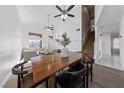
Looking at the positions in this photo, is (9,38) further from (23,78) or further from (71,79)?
(71,79)

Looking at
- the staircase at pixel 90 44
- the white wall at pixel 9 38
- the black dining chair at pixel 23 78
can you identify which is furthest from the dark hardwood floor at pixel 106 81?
the staircase at pixel 90 44

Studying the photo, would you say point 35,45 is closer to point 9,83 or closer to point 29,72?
point 29,72

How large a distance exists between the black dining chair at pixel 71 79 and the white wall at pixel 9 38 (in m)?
0.65

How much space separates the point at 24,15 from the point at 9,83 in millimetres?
1028

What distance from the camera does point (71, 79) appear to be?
58.6 inches

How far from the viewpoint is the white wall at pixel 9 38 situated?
1.77 meters

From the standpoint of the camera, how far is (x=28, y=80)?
1.62 m

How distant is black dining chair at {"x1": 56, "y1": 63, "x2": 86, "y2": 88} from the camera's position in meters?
1.46

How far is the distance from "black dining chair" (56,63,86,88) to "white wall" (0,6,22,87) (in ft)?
2.13

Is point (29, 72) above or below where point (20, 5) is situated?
below

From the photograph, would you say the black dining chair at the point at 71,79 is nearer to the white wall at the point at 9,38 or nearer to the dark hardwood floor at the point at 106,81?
the dark hardwood floor at the point at 106,81

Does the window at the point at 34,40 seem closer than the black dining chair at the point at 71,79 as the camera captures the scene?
No

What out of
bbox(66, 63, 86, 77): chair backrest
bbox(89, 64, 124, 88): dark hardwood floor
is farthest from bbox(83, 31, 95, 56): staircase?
bbox(66, 63, 86, 77): chair backrest
